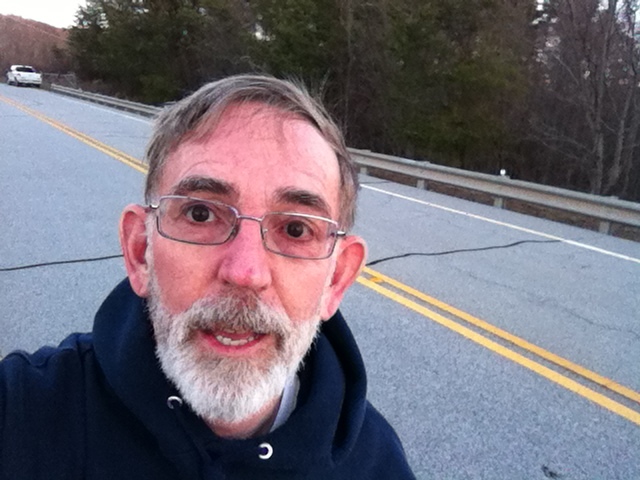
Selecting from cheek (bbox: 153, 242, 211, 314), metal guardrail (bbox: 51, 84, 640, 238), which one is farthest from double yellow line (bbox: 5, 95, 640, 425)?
metal guardrail (bbox: 51, 84, 640, 238)

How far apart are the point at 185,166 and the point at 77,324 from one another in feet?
10.5

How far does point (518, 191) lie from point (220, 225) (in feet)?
30.1

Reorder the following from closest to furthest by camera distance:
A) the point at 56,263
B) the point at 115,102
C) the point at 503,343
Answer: the point at 503,343 → the point at 56,263 → the point at 115,102

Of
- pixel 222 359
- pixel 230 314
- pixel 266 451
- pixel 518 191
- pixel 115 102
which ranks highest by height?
pixel 230 314

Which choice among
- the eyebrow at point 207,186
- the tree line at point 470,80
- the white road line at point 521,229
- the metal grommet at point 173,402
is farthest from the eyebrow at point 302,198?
the tree line at point 470,80

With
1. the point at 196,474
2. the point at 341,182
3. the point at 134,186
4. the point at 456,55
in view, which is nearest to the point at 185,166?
the point at 341,182

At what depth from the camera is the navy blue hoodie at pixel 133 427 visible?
1439mm

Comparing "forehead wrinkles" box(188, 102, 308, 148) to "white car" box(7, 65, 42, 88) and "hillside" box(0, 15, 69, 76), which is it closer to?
"white car" box(7, 65, 42, 88)

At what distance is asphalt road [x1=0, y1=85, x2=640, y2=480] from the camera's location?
10.9 feet

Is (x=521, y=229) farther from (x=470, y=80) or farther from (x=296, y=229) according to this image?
(x=470, y=80)

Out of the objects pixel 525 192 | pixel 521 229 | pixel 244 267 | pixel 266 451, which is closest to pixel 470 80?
pixel 525 192

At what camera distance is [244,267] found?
1.50 meters

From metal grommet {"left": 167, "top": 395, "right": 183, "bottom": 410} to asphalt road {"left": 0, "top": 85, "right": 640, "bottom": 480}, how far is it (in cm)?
82

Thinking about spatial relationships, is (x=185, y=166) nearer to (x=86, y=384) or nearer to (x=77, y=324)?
(x=86, y=384)
